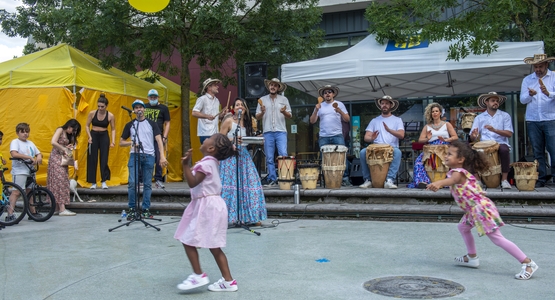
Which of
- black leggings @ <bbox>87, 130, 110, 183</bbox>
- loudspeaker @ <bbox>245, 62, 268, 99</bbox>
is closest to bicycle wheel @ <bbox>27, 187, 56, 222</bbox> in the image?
black leggings @ <bbox>87, 130, 110, 183</bbox>

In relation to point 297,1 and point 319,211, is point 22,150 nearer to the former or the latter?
point 319,211

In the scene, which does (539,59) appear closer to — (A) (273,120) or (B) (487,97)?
(B) (487,97)

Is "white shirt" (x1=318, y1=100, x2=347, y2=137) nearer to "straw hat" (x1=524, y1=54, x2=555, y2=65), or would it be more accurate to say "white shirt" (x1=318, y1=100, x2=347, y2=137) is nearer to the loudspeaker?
the loudspeaker

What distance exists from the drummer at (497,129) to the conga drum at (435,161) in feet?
2.43

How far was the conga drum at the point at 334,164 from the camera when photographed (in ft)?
32.1

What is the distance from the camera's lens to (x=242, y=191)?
7688 mm

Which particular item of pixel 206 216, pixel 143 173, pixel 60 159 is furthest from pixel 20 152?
→ pixel 206 216

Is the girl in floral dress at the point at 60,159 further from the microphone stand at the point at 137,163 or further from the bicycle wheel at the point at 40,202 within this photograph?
the microphone stand at the point at 137,163

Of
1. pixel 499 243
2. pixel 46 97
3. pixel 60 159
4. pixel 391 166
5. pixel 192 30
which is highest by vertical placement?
pixel 192 30

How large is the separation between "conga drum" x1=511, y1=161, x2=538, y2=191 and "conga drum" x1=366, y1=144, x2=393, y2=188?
211cm

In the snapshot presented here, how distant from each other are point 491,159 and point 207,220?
609 centimetres

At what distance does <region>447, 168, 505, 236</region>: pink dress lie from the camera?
4883mm

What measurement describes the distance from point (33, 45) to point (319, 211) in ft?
47.8

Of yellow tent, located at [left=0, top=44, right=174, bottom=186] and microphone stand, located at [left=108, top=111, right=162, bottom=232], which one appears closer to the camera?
microphone stand, located at [left=108, top=111, right=162, bottom=232]
